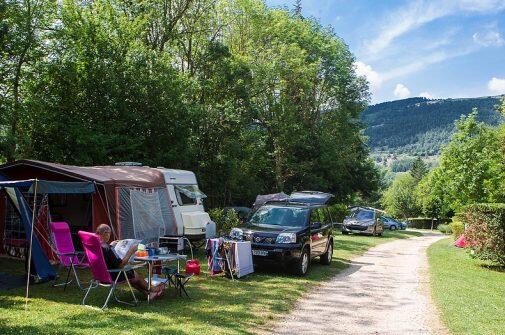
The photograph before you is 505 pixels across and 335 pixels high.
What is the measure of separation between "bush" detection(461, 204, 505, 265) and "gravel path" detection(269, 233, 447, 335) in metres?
3.21

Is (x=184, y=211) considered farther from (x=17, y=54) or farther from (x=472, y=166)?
(x=472, y=166)

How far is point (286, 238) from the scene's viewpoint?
11.2 meters

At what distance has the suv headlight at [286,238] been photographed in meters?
11.1

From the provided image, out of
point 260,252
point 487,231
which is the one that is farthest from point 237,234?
point 487,231

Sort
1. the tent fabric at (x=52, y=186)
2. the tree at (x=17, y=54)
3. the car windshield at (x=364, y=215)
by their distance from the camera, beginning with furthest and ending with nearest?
the car windshield at (x=364, y=215) → the tree at (x=17, y=54) → the tent fabric at (x=52, y=186)

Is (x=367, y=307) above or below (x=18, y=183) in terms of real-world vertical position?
below

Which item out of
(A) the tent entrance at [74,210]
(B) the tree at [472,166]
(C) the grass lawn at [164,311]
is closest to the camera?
(C) the grass lawn at [164,311]

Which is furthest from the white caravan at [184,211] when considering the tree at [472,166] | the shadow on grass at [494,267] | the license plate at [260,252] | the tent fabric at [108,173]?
the tree at [472,166]

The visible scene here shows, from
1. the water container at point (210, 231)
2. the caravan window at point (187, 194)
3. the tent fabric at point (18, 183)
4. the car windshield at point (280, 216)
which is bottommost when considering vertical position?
the water container at point (210, 231)

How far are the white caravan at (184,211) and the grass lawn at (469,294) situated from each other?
22.0 ft

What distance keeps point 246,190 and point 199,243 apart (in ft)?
50.7

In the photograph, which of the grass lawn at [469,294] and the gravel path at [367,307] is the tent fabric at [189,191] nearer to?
the gravel path at [367,307]

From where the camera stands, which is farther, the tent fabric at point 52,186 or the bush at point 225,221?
the bush at point 225,221

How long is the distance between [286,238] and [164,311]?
4.48m
